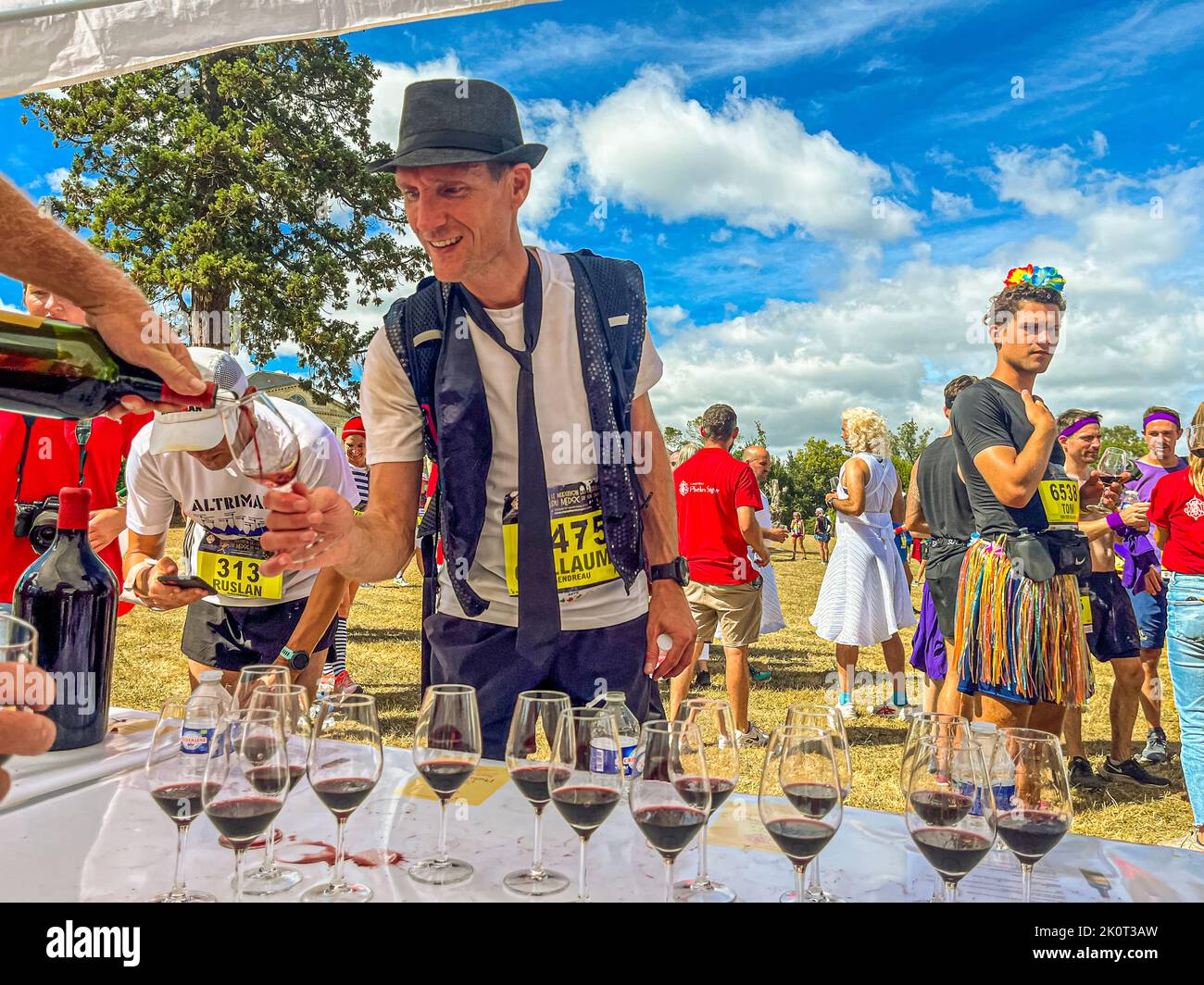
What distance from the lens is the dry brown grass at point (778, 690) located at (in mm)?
4145

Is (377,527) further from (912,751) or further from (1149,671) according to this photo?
(1149,671)

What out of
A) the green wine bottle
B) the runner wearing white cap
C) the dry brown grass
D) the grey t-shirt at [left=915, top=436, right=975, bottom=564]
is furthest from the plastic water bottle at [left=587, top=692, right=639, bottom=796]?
the grey t-shirt at [left=915, top=436, right=975, bottom=564]

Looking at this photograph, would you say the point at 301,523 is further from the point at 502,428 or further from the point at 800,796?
the point at 800,796

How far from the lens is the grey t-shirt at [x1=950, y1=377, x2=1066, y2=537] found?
271 cm

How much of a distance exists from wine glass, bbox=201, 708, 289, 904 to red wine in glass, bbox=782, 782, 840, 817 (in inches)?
27.1

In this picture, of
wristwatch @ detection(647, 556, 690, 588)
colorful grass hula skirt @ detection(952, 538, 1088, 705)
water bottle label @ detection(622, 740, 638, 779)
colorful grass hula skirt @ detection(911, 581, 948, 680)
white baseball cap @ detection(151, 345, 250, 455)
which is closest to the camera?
water bottle label @ detection(622, 740, 638, 779)

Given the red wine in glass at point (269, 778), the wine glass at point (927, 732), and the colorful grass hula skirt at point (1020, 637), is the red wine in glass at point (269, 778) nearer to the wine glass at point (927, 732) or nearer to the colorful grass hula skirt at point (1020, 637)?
the wine glass at point (927, 732)

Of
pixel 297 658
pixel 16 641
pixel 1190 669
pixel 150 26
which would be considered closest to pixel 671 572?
pixel 297 658

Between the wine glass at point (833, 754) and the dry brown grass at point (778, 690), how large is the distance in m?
2.39

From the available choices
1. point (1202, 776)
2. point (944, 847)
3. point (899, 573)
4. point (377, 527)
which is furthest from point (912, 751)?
point (899, 573)

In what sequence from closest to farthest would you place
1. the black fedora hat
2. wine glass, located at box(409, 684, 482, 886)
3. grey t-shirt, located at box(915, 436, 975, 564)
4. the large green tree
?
wine glass, located at box(409, 684, 482, 886) < the black fedora hat < grey t-shirt, located at box(915, 436, 975, 564) < the large green tree

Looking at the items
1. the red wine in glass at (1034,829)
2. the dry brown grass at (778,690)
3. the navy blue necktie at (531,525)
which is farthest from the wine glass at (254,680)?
the dry brown grass at (778,690)

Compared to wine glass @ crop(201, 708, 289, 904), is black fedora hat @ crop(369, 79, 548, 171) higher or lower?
A: higher

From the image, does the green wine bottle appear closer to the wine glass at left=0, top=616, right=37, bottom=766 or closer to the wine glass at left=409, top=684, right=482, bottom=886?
the wine glass at left=0, top=616, right=37, bottom=766
